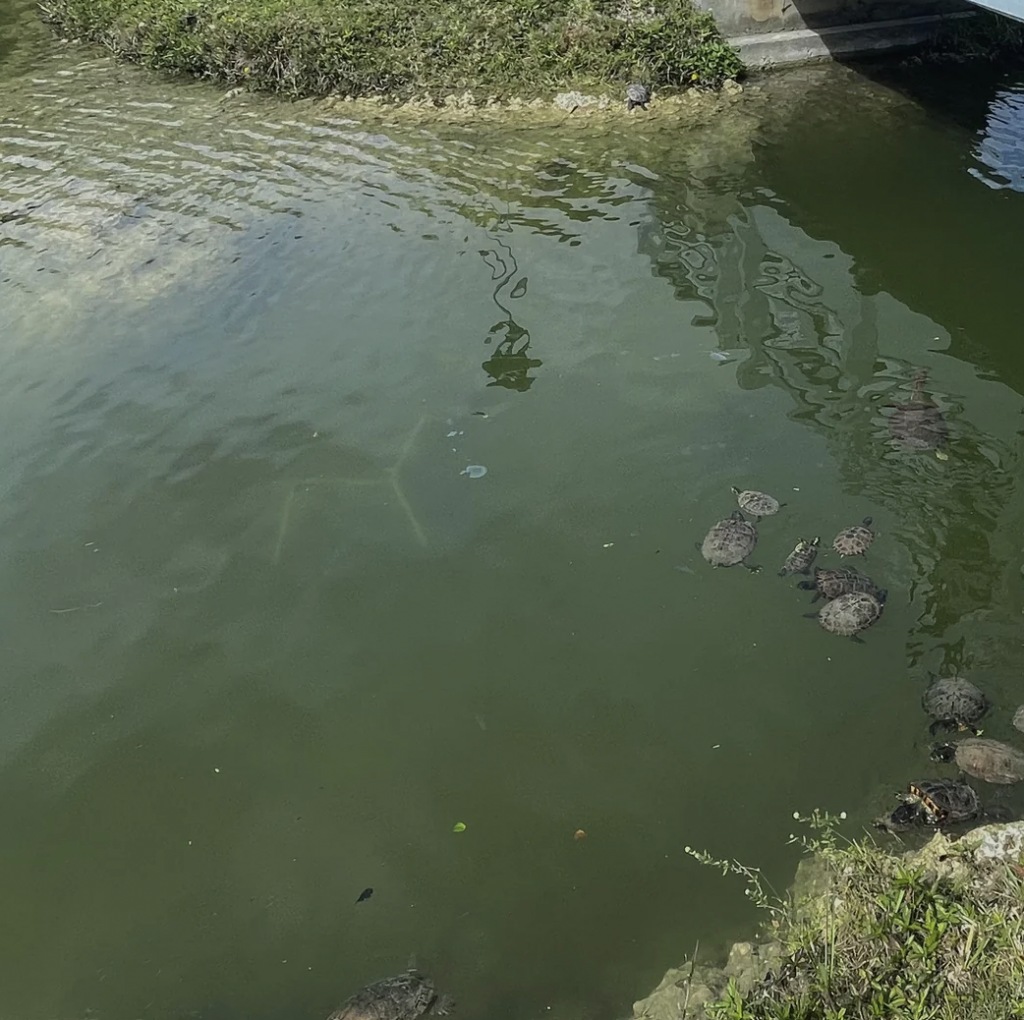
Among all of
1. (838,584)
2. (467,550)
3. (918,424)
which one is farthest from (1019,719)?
(467,550)

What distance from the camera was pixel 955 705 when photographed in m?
5.08

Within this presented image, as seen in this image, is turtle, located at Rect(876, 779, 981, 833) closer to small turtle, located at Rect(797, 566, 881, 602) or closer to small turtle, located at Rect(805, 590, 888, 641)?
small turtle, located at Rect(805, 590, 888, 641)

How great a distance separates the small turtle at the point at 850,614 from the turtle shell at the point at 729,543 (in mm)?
672

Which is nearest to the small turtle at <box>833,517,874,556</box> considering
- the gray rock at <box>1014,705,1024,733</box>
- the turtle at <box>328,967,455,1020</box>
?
the gray rock at <box>1014,705,1024,733</box>

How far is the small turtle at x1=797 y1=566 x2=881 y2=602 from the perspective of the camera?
5.80 metres

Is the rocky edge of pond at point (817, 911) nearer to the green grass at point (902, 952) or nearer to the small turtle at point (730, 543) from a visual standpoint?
the green grass at point (902, 952)

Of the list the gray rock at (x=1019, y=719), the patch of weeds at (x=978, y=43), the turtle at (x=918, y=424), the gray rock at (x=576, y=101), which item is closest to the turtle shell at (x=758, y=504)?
the turtle at (x=918, y=424)

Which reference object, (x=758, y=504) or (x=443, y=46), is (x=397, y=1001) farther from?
(x=443, y=46)

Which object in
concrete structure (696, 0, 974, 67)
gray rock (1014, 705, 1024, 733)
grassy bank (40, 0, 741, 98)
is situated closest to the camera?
gray rock (1014, 705, 1024, 733)

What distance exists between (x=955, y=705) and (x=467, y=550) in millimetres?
3120

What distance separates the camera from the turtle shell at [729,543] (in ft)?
20.2

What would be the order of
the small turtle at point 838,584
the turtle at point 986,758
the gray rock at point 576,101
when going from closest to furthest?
1. the turtle at point 986,758
2. the small turtle at point 838,584
3. the gray rock at point 576,101

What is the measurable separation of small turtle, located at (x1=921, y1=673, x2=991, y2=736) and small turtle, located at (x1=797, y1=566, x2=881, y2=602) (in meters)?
0.77

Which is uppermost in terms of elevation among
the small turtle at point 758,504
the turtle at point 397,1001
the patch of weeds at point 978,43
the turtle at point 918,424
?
the patch of weeds at point 978,43
